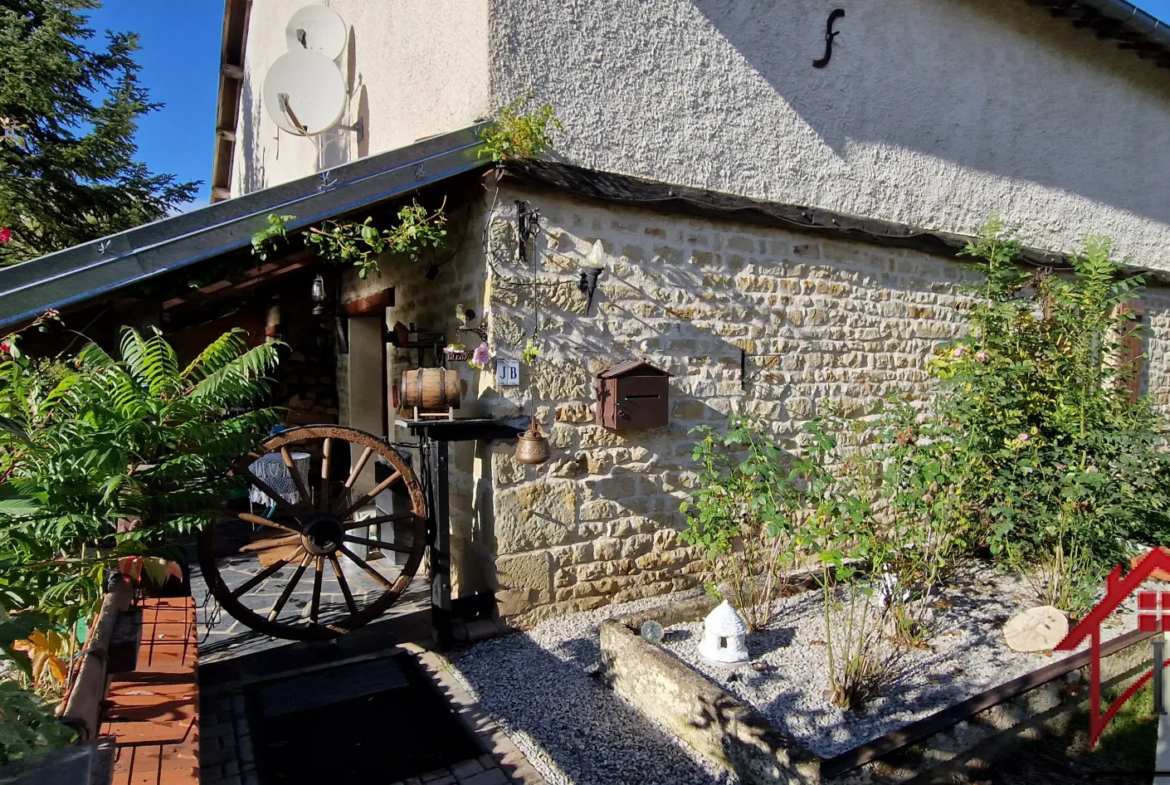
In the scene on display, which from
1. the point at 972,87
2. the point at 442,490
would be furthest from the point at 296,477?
the point at 972,87

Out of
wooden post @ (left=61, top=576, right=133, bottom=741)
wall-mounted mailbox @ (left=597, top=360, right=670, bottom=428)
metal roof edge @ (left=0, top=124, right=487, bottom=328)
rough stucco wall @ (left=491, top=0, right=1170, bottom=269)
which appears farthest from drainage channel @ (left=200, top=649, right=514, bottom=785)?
rough stucco wall @ (left=491, top=0, right=1170, bottom=269)

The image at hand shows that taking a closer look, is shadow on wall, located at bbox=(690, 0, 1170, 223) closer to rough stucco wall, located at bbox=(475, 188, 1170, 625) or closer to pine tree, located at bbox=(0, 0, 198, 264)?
rough stucco wall, located at bbox=(475, 188, 1170, 625)

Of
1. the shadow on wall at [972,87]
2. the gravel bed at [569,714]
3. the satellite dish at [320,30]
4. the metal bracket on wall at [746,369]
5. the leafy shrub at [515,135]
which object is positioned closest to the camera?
the gravel bed at [569,714]

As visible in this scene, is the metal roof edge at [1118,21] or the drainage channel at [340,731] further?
the metal roof edge at [1118,21]

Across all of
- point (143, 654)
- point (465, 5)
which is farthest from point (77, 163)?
point (143, 654)

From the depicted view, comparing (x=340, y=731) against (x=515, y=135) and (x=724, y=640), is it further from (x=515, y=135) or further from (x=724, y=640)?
(x=515, y=135)

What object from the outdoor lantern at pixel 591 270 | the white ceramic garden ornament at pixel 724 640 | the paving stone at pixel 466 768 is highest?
the outdoor lantern at pixel 591 270

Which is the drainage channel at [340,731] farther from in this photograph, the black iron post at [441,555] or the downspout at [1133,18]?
the downspout at [1133,18]

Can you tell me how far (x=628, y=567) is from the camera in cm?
466

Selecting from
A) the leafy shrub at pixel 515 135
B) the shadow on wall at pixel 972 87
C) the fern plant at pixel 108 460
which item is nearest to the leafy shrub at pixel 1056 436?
the shadow on wall at pixel 972 87

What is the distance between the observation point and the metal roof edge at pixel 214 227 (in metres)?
3.11

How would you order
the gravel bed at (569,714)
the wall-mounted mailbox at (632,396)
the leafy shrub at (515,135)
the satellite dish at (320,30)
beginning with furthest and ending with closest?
the satellite dish at (320,30) < the wall-mounted mailbox at (632,396) < the leafy shrub at (515,135) < the gravel bed at (569,714)

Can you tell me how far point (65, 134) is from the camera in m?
9.48

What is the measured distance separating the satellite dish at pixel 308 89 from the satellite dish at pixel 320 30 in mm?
462
